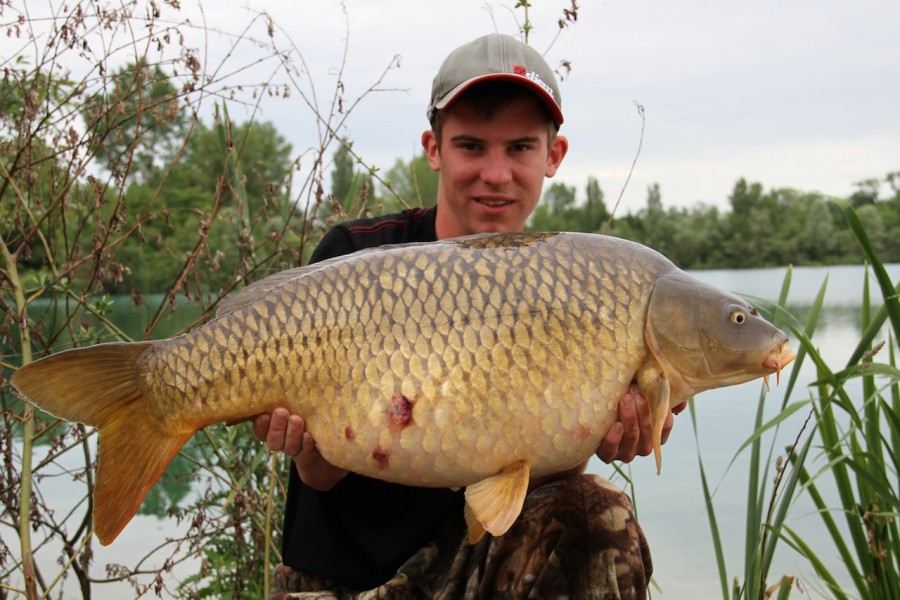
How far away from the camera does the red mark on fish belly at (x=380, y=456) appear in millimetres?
1323

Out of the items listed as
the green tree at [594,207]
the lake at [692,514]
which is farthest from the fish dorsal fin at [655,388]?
the green tree at [594,207]

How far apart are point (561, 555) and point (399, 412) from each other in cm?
47

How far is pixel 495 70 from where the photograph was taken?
5.89 feet

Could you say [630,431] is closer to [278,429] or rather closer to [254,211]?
[278,429]

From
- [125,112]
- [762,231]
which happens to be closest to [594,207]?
[762,231]

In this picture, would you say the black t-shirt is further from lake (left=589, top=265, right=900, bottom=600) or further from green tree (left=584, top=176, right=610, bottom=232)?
green tree (left=584, top=176, right=610, bottom=232)

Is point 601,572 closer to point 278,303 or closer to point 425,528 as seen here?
point 425,528

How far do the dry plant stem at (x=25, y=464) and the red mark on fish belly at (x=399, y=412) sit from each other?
1.05 metres

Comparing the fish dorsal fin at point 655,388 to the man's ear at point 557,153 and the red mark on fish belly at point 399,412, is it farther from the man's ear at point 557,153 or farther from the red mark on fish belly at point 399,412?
the man's ear at point 557,153

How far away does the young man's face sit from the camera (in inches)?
71.3

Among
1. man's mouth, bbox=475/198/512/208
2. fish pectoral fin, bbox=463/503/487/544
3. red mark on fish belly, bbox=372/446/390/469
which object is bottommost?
fish pectoral fin, bbox=463/503/487/544

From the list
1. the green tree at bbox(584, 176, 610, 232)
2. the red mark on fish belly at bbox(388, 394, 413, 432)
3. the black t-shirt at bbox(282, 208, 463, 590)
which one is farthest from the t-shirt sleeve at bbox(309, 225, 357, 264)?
the green tree at bbox(584, 176, 610, 232)

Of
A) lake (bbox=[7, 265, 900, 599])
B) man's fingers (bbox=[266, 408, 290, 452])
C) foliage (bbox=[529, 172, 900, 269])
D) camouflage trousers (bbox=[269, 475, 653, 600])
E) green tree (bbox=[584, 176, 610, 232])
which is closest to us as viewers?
man's fingers (bbox=[266, 408, 290, 452])

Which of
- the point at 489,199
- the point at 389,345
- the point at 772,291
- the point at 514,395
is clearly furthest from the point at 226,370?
the point at 772,291
